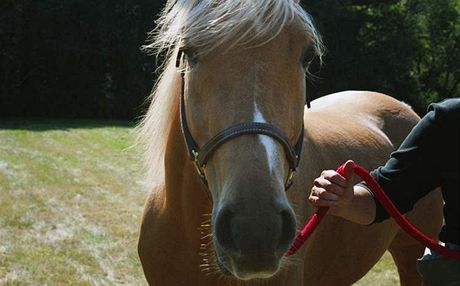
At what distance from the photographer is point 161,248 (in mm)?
2582

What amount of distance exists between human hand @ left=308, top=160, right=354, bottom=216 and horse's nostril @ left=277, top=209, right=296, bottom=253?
0.33m

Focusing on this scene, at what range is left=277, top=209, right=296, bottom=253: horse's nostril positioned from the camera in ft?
5.60

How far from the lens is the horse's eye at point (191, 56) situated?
207 centimetres

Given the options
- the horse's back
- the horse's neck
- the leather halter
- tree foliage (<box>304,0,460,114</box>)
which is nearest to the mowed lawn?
the horse's neck

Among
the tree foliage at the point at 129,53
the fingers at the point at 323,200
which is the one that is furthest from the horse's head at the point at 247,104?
the tree foliage at the point at 129,53

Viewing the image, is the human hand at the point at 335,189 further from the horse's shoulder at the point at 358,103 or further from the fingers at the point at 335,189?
the horse's shoulder at the point at 358,103

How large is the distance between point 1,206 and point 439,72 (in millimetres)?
29443

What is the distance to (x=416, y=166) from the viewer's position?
1980mm

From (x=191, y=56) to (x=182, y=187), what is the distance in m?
0.69

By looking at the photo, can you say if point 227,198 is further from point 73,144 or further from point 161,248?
A: point 73,144

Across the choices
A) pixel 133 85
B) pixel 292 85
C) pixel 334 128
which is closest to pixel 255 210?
pixel 292 85

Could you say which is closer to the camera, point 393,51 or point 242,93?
point 242,93

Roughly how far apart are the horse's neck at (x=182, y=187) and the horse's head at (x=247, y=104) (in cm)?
33

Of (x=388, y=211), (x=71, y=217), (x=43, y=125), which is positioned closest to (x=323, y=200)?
(x=388, y=211)
